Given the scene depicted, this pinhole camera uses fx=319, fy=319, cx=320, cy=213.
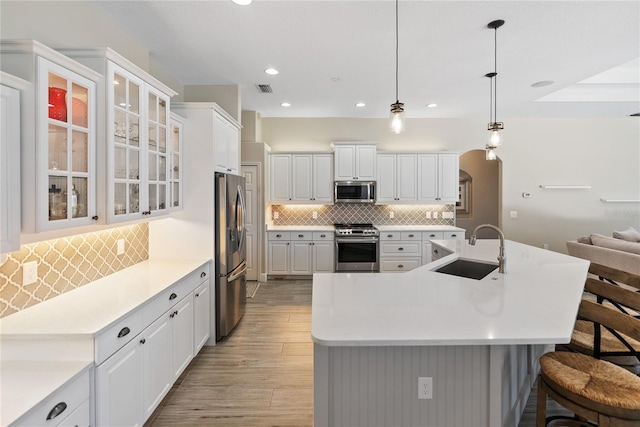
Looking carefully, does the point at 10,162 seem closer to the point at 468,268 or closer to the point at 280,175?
the point at 468,268

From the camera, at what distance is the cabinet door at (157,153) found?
2.38 metres

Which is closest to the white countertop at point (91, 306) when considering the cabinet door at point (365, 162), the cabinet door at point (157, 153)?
the cabinet door at point (157, 153)

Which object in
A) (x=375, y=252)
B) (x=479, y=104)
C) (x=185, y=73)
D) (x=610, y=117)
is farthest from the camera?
(x=610, y=117)

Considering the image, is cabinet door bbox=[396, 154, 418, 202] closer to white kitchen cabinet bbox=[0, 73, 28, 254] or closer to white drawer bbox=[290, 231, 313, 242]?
white drawer bbox=[290, 231, 313, 242]

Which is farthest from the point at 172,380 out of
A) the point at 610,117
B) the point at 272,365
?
the point at 610,117

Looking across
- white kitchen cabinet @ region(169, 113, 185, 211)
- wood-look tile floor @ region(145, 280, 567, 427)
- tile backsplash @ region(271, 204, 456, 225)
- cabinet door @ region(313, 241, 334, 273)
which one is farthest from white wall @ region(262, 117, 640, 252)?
wood-look tile floor @ region(145, 280, 567, 427)

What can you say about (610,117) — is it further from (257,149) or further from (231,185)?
(231,185)

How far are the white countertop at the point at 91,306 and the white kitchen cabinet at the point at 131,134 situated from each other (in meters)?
0.48

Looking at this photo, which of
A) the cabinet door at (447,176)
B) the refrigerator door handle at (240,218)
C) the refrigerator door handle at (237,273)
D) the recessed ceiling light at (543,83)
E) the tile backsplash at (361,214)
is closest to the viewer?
the refrigerator door handle at (237,273)

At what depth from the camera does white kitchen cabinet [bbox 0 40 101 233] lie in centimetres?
148

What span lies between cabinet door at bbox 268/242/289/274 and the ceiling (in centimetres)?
236

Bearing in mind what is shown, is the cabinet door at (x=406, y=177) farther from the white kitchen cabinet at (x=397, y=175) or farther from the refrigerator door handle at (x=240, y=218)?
the refrigerator door handle at (x=240, y=218)

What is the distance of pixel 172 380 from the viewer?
2.30 metres

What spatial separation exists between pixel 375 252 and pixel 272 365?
9.75 ft
